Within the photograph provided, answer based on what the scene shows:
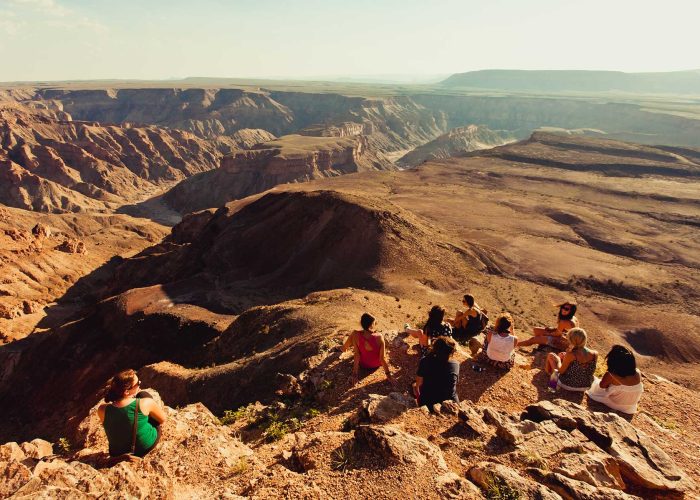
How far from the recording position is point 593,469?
6.28m

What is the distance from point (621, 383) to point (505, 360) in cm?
243

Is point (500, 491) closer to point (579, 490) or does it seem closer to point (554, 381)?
point (579, 490)

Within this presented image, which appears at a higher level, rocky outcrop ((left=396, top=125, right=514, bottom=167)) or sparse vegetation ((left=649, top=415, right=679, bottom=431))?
sparse vegetation ((left=649, top=415, right=679, bottom=431))

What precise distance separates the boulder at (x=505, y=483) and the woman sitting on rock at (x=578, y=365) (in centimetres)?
437

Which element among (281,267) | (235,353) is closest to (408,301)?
(235,353)

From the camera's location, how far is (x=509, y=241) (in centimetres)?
4591

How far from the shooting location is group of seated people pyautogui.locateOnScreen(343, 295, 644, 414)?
8.41 meters

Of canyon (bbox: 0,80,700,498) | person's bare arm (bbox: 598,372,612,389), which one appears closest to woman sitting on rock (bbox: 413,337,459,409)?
canyon (bbox: 0,80,700,498)

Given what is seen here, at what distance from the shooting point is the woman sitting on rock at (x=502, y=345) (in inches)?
418

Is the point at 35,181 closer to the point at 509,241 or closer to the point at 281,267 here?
the point at 281,267

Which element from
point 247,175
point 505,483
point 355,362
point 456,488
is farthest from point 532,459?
point 247,175

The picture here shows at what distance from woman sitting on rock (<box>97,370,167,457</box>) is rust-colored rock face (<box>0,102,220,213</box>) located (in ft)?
298

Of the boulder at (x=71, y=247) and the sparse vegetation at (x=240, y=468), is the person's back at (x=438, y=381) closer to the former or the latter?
the sparse vegetation at (x=240, y=468)

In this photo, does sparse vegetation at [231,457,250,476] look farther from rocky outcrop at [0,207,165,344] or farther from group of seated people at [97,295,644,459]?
rocky outcrop at [0,207,165,344]
